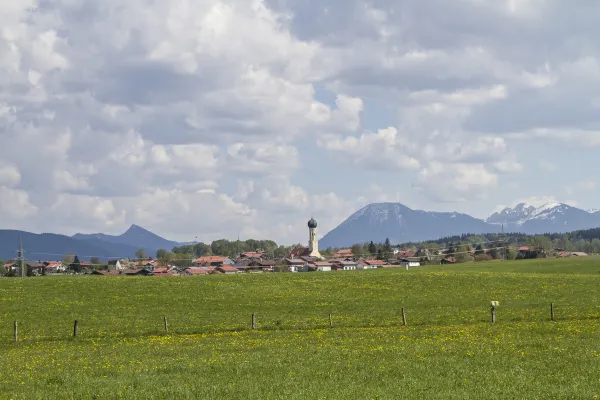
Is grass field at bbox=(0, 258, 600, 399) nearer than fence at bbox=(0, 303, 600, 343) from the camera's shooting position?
Yes

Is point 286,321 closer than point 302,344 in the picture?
No

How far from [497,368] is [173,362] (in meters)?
15.6

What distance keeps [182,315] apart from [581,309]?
3804 centimetres

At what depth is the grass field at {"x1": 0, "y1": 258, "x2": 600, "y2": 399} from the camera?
27.7 m

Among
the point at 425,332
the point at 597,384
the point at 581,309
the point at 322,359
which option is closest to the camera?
the point at 597,384

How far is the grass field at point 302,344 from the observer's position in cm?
2769

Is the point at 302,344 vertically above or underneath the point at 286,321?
above

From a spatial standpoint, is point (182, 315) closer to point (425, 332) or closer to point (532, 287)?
point (425, 332)

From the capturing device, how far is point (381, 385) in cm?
2778

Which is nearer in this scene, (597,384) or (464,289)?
(597,384)

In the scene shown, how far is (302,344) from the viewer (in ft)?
141

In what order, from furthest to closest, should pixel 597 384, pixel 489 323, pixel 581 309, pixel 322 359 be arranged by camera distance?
pixel 581 309
pixel 489 323
pixel 322 359
pixel 597 384

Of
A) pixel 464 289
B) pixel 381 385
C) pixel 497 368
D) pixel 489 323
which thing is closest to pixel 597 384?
pixel 497 368

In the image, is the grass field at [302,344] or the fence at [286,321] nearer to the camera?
the grass field at [302,344]
